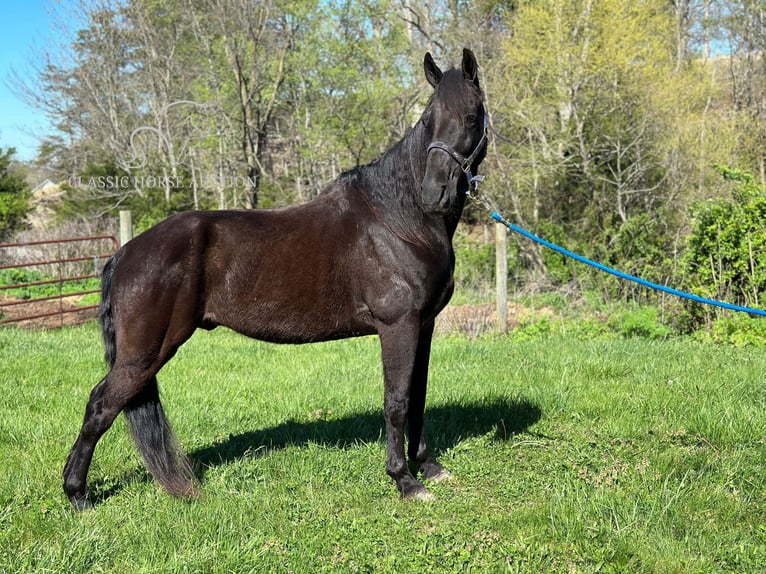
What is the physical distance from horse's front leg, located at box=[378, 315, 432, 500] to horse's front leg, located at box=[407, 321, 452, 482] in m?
0.31

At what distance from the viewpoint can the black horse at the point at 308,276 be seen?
11.5ft

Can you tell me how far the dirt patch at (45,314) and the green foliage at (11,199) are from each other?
31.0 feet

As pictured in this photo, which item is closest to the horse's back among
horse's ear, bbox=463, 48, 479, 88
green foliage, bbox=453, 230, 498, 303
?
horse's ear, bbox=463, 48, 479, 88

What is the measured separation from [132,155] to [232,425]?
21.0 meters

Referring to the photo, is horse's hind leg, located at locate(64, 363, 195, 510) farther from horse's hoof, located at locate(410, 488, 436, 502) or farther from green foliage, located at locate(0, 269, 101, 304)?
green foliage, located at locate(0, 269, 101, 304)

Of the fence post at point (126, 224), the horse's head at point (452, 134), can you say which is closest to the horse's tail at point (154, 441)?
the horse's head at point (452, 134)

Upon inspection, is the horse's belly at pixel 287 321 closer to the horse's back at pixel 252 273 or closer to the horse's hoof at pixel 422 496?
the horse's back at pixel 252 273

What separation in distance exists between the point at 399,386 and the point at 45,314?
29.5 ft

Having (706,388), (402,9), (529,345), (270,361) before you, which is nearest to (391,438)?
(706,388)

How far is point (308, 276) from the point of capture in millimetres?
3674

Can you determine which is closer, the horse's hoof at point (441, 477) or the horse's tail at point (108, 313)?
the horse's tail at point (108, 313)

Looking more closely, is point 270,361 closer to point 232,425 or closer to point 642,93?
point 232,425

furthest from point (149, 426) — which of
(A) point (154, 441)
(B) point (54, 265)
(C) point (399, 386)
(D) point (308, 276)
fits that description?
(B) point (54, 265)

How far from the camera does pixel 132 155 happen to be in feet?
76.8
